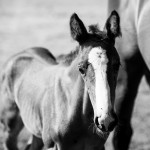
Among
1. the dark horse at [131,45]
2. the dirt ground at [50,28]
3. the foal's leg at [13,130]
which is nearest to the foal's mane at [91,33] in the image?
the dark horse at [131,45]

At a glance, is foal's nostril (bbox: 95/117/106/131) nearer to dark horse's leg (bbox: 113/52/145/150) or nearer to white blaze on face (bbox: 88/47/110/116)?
white blaze on face (bbox: 88/47/110/116)

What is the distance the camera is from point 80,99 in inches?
205

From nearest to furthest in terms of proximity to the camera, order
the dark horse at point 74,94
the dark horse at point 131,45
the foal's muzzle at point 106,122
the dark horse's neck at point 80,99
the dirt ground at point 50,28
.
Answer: the foal's muzzle at point 106,122, the dark horse at point 74,94, the dark horse's neck at point 80,99, the dark horse at point 131,45, the dirt ground at point 50,28

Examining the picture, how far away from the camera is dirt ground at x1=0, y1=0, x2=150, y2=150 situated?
337 inches

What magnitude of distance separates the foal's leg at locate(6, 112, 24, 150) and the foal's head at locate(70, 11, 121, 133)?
5.58 ft

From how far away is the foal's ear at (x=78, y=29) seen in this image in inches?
198

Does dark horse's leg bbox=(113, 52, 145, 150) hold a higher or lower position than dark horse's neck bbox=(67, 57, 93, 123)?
lower

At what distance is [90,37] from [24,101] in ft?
4.72

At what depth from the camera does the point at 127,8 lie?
612 cm

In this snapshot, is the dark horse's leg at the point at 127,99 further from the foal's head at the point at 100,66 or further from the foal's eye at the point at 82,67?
the foal's eye at the point at 82,67

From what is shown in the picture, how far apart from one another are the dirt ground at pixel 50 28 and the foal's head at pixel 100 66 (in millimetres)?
2705

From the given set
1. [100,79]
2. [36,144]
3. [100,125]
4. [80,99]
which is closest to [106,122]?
[100,125]

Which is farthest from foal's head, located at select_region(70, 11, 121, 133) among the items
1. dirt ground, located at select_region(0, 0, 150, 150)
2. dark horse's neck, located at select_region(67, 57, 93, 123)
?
dirt ground, located at select_region(0, 0, 150, 150)

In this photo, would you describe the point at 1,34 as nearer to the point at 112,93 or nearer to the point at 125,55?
the point at 125,55
